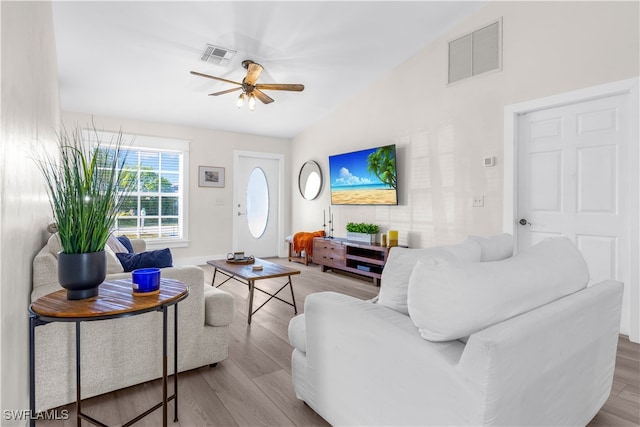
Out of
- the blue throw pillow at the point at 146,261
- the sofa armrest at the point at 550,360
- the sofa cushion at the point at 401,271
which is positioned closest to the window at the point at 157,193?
the blue throw pillow at the point at 146,261

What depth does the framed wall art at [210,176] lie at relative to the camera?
18.9 ft

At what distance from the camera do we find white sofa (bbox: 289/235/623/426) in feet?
3.38

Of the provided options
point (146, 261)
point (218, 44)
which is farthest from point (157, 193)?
point (146, 261)

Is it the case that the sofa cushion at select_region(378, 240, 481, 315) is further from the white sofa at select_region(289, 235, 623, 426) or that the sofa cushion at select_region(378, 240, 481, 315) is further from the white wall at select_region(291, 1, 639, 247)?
the white wall at select_region(291, 1, 639, 247)

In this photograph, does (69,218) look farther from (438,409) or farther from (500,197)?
(500,197)

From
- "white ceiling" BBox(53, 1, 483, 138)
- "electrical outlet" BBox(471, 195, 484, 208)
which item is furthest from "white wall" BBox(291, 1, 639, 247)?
"white ceiling" BBox(53, 1, 483, 138)

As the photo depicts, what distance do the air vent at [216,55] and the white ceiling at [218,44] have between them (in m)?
0.05

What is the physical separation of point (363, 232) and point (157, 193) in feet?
10.9

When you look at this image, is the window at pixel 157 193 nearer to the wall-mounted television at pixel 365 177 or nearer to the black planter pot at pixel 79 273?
the wall-mounted television at pixel 365 177

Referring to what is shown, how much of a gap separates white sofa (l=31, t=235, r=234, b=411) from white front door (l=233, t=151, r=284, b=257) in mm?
3987

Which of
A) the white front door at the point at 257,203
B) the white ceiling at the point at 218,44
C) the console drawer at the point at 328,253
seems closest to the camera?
the white ceiling at the point at 218,44

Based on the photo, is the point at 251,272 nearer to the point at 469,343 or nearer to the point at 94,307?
the point at 94,307

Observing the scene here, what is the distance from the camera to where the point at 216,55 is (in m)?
3.73

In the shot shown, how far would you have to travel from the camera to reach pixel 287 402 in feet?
5.90
